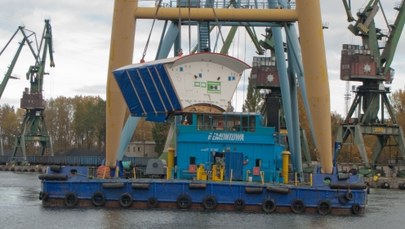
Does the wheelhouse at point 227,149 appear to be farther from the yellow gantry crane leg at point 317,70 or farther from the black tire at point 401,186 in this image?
the black tire at point 401,186

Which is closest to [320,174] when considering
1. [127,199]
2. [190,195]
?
[190,195]

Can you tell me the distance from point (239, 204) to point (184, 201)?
248cm

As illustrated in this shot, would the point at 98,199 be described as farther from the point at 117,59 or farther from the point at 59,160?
the point at 59,160

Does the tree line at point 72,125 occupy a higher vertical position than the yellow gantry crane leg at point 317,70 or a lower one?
higher

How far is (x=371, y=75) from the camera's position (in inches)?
3187

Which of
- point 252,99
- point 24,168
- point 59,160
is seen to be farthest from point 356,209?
point 59,160

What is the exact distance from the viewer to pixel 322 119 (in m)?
38.3

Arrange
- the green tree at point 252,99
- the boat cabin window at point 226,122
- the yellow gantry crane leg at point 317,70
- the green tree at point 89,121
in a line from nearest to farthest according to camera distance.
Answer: the boat cabin window at point 226,122
the yellow gantry crane leg at point 317,70
the green tree at point 252,99
the green tree at point 89,121

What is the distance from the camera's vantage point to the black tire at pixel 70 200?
1415 inches

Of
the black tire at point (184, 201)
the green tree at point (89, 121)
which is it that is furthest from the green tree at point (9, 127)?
the black tire at point (184, 201)

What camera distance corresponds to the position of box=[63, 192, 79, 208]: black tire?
35.9 meters

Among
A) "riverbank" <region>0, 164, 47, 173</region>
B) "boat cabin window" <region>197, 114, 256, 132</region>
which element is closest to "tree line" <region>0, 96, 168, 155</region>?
"riverbank" <region>0, 164, 47, 173</region>

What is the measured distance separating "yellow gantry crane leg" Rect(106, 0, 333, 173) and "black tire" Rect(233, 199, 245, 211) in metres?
5.44

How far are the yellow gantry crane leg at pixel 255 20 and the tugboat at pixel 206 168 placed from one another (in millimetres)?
1747
